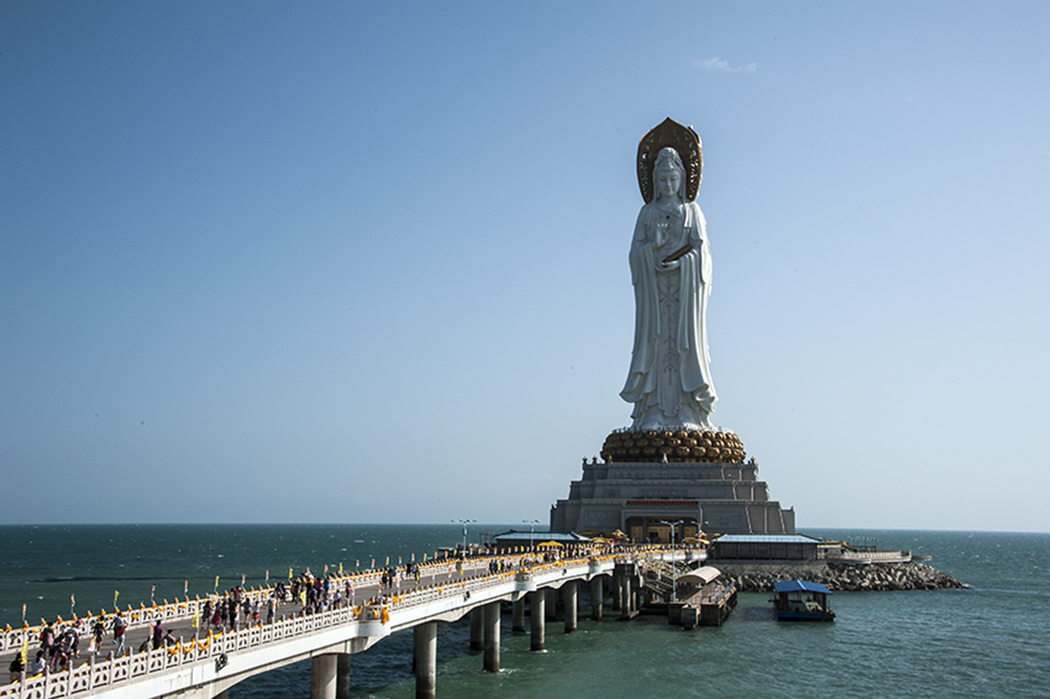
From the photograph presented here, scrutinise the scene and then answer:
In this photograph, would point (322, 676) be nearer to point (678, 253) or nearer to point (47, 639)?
Answer: point (47, 639)

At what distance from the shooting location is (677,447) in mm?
73188

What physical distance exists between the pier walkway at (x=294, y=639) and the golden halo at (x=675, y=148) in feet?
159

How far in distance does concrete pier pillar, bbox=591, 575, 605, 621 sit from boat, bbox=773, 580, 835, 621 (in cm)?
936

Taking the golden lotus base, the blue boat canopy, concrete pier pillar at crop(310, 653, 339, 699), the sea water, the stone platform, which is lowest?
the sea water

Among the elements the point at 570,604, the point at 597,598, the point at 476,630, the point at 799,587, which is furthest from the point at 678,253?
the point at 476,630

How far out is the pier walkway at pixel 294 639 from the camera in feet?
53.5

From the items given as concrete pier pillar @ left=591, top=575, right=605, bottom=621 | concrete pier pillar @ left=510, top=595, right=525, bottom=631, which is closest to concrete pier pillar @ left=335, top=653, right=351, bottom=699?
concrete pier pillar @ left=510, top=595, right=525, bottom=631

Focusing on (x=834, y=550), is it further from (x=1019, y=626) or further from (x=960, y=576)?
(x=960, y=576)

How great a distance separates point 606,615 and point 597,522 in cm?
1964

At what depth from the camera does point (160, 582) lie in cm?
7612

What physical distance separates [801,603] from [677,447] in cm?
2446

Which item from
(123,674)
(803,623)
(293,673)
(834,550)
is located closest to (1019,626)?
(803,623)

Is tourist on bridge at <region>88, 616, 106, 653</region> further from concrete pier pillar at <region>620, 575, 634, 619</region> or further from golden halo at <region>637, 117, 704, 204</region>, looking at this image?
golden halo at <region>637, 117, 704, 204</region>

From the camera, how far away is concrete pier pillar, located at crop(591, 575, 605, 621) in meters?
48.8
